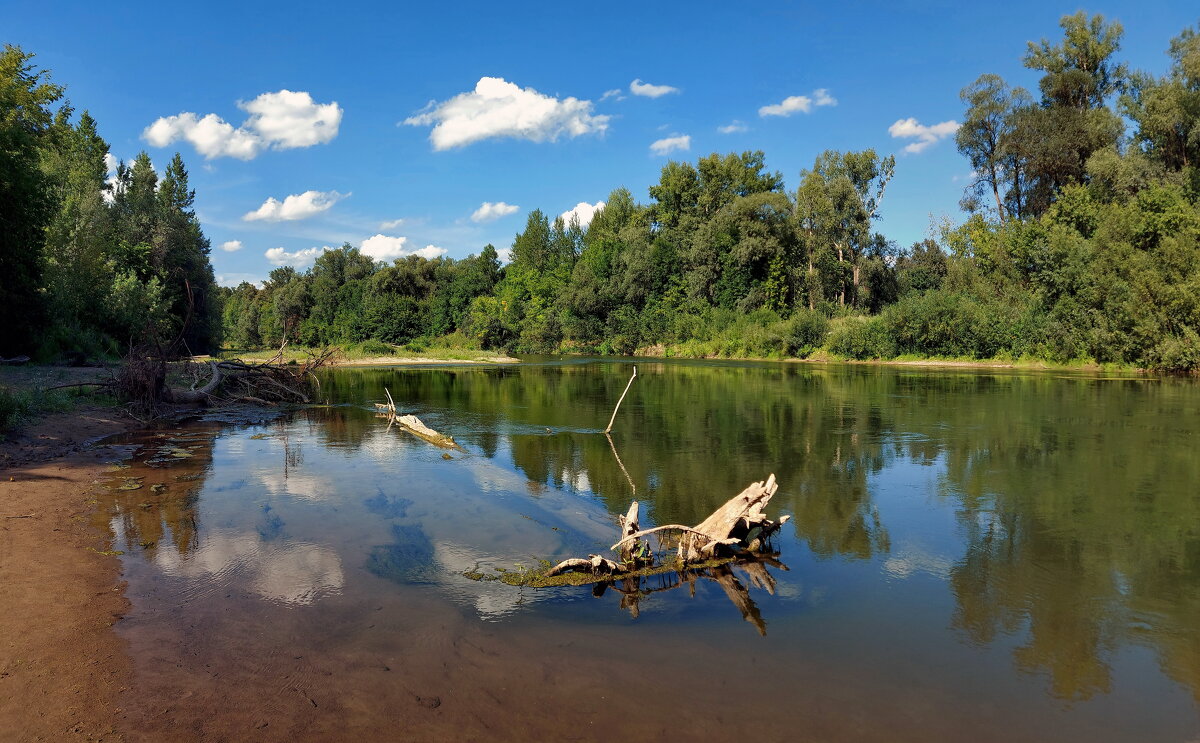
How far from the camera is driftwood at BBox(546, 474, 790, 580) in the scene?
7.38m

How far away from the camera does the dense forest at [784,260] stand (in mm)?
32531

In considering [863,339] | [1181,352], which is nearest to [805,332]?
[863,339]

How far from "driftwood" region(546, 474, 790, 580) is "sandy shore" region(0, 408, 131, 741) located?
407 centimetres

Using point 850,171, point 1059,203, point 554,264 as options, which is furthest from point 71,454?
point 554,264

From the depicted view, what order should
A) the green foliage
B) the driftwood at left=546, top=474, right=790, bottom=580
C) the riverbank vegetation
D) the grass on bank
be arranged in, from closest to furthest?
the driftwood at left=546, top=474, right=790, bottom=580 < the grass on bank < the riverbank vegetation < the green foliage

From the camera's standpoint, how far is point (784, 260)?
63562 millimetres

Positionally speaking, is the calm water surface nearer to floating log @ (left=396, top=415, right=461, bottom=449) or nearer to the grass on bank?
floating log @ (left=396, top=415, right=461, bottom=449)

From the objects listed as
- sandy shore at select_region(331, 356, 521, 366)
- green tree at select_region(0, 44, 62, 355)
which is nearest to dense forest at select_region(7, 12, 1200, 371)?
green tree at select_region(0, 44, 62, 355)

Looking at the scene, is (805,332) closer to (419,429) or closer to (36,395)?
(419,429)

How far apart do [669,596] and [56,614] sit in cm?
573

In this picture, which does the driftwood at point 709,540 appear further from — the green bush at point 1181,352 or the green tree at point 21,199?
the green bush at point 1181,352

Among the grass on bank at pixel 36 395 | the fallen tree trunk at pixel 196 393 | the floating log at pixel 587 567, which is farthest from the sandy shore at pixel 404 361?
the floating log at pixel 587 567

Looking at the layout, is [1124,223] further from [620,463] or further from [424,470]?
[424,470]

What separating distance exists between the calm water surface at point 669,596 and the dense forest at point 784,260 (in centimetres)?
1527
